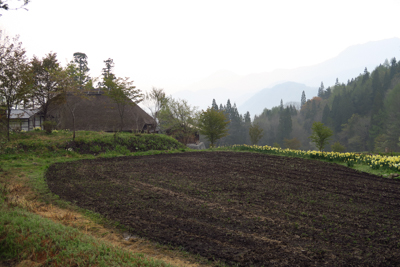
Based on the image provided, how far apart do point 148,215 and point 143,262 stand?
2.13 meters

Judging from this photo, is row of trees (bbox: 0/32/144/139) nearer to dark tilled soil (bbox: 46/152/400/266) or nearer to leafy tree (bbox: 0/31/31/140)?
leafy tree (bbox: 0/31/31/140)

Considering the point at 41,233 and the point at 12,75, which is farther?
the point at 12,75

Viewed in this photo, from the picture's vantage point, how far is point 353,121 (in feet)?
189

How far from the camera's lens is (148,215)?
225 inches

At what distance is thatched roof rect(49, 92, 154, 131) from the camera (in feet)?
82.8

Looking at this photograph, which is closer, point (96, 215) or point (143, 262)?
point (143, 262)

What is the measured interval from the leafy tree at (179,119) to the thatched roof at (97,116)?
5201 mm

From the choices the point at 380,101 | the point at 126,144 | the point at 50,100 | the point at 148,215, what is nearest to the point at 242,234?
the point at 148,215

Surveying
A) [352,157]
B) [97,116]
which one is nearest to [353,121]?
[352,157]

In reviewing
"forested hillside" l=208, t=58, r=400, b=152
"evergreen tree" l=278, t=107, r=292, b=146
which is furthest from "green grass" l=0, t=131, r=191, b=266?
"evergreen tree" l=278, t=107, r=292, b=146

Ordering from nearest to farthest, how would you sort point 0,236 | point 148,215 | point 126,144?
point 0,236
point 148,215
point 126,144

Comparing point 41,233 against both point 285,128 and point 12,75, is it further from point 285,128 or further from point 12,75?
point 285,128

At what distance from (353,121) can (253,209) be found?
Answer: 2429 inches

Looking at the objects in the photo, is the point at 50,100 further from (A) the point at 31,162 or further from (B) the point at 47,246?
(B) the point at 47,246
